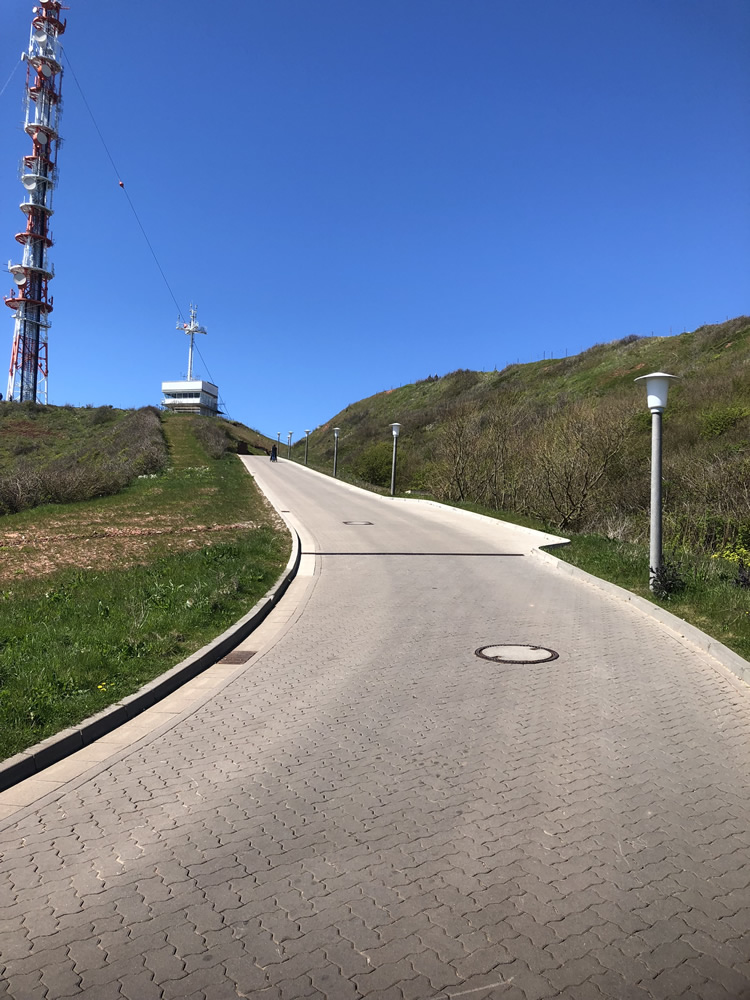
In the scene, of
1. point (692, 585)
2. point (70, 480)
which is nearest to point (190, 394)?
point (70, 480)

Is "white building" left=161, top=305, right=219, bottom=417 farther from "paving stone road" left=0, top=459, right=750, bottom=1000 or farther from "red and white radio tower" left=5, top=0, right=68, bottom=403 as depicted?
"paving stone road" left=0, top=459, right=750, bottom=1000

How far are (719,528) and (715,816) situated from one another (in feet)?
56.8

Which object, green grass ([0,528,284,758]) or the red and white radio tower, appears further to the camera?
the red and white radio tower

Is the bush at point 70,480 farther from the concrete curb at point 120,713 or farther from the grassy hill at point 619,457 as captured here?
the concrete curb at point 120,713

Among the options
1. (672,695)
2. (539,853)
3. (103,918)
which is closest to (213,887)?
(103,918)

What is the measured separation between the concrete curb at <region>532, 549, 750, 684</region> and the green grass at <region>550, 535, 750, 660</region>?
0.13 metres

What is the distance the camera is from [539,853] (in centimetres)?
367

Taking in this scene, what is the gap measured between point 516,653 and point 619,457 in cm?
1937

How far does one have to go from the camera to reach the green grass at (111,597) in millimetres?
5980

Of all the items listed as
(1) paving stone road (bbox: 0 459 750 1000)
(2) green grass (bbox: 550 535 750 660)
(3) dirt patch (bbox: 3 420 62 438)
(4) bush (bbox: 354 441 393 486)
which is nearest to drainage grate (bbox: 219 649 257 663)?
(1) paving stone road (bbox: 0 459 750 1000)

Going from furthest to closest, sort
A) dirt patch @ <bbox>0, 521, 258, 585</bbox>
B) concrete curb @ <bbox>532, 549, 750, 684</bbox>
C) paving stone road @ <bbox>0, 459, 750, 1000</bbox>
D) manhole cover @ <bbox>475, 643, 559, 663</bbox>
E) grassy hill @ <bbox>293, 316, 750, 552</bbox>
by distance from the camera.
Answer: grassy hill @ <bbox>293, 316, 750, 552</bbox> < dirt patch @ <bbox>0, 521, 258, 585</bbox> < manhole cover @ <bbox>475, 643, 559, 663</bbox> < concrete curb @ <bbox>532, 549, 750, 684</bbox> < paving stone road @ <bbox>0, 459, 750, 1000</bbox>

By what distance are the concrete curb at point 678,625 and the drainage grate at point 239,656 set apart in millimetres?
5169

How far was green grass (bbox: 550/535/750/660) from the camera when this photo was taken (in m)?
8.64

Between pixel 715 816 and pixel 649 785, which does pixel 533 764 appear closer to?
pixel 649 785
